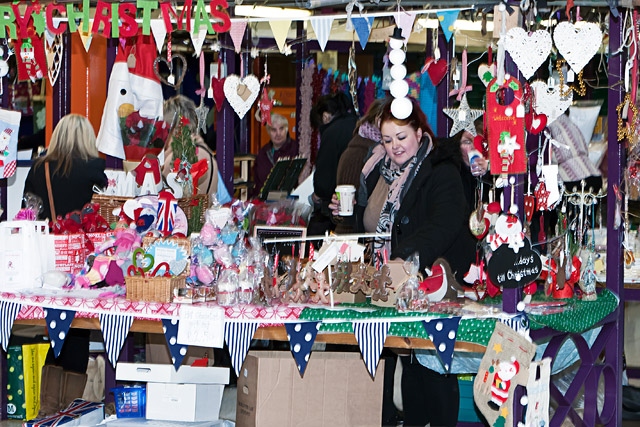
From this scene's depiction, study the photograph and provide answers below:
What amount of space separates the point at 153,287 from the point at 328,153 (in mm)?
2533

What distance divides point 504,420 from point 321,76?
492 cm

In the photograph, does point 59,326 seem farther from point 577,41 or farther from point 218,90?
point 577,41

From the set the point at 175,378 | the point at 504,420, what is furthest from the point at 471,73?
the point at 504,420

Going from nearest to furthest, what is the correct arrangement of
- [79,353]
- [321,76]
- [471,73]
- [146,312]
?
[146,312]
[79,353]
[321,76]
[471,73]

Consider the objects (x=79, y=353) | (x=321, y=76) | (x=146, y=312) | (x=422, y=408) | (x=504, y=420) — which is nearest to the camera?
(x=504, y=420)

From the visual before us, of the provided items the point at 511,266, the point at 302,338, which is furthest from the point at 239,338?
the point at 511,266

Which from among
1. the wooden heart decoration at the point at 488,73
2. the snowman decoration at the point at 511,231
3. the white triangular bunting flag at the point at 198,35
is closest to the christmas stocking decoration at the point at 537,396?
the snowman decoration at the point at 511,231

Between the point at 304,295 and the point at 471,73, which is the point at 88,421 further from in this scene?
the point at 471,73

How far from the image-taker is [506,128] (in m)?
4.38

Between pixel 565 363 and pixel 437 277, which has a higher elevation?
pixel 437 277

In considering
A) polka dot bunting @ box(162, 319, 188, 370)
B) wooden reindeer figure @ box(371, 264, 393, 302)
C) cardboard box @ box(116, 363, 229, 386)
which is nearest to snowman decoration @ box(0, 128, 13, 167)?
cardboard box @ box(116, 363, 229, 386)

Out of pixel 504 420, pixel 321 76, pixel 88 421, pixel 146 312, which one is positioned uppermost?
pixel 321 76

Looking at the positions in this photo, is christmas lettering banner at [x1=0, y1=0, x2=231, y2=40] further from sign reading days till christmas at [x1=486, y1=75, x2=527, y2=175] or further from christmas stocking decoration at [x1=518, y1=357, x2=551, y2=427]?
christmas stocking decoration at [x1=518, y1=357, x2=551, y2=427]

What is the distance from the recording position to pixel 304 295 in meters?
5.07
